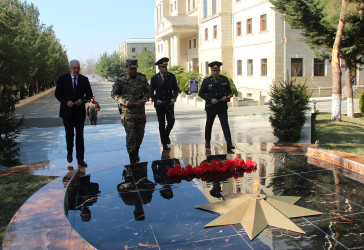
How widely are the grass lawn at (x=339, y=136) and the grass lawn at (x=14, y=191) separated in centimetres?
599

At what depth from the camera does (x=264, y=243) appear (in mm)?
3361

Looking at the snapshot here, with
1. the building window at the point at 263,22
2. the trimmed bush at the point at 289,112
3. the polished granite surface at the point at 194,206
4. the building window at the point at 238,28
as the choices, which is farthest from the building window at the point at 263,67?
the polished granite surface at the point at 194,206

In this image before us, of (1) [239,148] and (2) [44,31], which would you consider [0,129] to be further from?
(2) [44,31]

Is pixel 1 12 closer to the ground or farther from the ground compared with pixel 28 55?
farther from the ground

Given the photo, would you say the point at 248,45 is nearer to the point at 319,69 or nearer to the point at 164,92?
the point at 319,69

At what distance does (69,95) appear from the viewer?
20.8 ft

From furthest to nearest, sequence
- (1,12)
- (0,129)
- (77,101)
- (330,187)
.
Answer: (1,12), (0,129), (77,101), (330,187)

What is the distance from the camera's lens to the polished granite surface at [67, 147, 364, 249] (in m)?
3.42

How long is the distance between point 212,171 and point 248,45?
3045 centimetres

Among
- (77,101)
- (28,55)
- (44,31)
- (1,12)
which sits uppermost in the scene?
(44,31)

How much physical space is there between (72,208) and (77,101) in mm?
2263

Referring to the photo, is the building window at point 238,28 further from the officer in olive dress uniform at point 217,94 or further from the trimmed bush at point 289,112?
the officer in olive dress uniform at point 217,94

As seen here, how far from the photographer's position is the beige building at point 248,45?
29.8m

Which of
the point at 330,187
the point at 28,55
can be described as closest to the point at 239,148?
the point at 330,187
